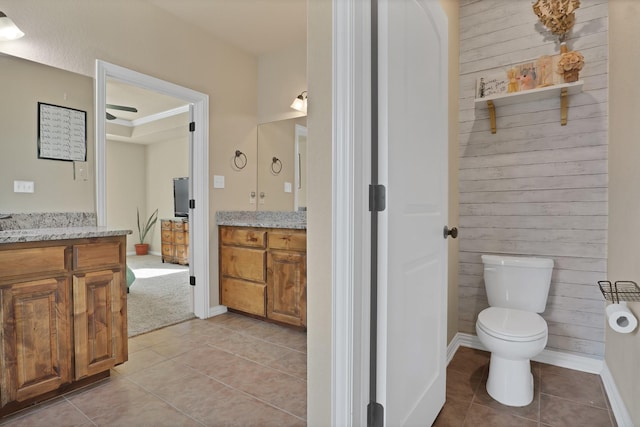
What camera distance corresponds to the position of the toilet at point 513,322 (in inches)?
64.9

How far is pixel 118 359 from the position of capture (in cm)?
197

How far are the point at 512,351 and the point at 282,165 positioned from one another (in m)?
2.54

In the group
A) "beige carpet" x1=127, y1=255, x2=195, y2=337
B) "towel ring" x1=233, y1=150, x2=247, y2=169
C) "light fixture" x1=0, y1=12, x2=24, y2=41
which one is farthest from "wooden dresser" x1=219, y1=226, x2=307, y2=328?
"light fixture" x1=0, y1=12, x2=24, y2=41

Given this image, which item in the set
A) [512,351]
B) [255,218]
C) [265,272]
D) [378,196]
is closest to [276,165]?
[255,218]

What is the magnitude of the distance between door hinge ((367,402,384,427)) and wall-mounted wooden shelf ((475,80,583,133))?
6.40 feet

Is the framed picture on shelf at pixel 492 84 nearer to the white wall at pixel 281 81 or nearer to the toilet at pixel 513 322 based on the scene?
the toilet at pixel 513 322

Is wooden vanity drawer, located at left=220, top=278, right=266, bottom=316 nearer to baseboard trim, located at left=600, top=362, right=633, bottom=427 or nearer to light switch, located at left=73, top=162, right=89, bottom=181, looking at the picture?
light switch, located at left=73, top=162, right=89, bottom=181

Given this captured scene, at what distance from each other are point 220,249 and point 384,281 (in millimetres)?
2359

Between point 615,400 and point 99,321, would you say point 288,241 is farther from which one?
point 615,400

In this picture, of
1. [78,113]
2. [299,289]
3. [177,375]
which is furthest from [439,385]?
[78,113]

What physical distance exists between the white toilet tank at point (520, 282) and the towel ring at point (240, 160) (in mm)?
2396

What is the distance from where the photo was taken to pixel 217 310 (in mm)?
3150

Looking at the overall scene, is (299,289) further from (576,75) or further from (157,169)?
(157,169)

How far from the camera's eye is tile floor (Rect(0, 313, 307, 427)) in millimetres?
1593
